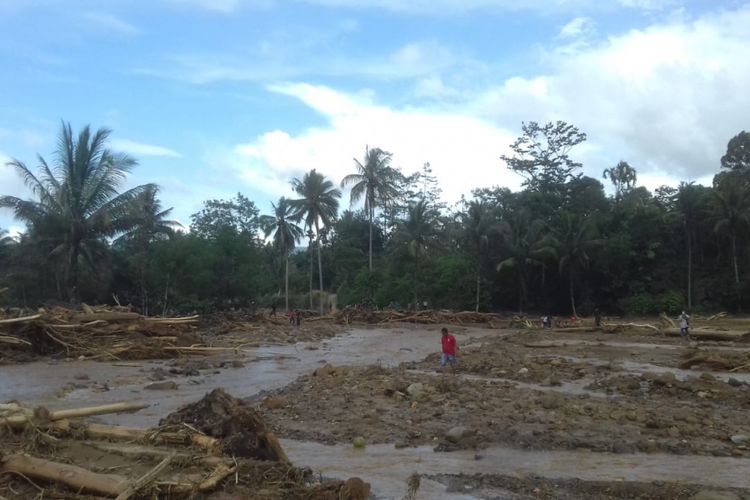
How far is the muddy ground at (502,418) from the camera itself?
747 cm

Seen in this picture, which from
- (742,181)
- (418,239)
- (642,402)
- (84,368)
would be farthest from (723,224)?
(84,368)

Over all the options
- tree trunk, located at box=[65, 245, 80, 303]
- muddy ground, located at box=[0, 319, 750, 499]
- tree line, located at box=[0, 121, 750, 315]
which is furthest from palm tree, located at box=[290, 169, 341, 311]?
muddy ground, located at box=[0, 319, 750, 499]

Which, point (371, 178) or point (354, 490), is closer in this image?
point (354, 490)

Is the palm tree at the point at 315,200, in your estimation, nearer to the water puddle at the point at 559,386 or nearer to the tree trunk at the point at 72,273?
the tree trunk at the point at 72,273

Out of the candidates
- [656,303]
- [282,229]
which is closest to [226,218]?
[282,229]

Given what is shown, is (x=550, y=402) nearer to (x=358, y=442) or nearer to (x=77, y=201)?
(x=358, y=442)

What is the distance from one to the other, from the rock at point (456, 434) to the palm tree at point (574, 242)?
42.3 m

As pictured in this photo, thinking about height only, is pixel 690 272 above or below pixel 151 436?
above

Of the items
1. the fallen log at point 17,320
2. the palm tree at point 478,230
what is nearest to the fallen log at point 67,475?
the fallen log at point 17,320

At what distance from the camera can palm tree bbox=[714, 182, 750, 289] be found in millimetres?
46281

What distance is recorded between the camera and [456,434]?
920 centimetres

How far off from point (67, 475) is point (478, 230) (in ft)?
159

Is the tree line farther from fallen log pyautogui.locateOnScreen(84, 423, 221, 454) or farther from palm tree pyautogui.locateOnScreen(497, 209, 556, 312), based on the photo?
fallen log pyautogui.locateOnScreen(84, 423, 221, 454)

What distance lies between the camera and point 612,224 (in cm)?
5519
